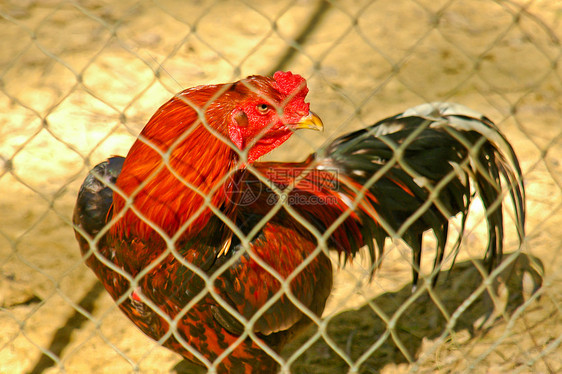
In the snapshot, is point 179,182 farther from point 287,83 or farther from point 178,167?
point 287,83

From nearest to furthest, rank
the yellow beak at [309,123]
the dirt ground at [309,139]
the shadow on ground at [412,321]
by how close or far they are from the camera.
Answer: the yellow beak at [309,123]
the dirt ground at [309,139]
the shadow on ground at [412,321]

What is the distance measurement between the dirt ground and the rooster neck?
0.91 ft

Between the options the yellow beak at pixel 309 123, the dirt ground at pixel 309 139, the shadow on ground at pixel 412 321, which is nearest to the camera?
the yellow beak at pixel 309 123

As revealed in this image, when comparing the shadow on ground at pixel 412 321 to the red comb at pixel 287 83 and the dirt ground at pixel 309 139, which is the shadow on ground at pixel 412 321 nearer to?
the dirt ground at pixel 309 139

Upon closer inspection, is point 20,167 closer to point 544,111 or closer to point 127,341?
point 127,341

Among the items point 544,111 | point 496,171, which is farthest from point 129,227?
point 544,111

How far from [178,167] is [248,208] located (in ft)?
1.33

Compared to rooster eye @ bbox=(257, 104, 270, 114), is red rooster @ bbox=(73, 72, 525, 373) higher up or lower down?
lower down

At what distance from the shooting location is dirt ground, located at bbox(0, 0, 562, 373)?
279 cm

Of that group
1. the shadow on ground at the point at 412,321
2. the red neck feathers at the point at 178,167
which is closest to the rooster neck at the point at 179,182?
the red neck feathers at the point at 178,167

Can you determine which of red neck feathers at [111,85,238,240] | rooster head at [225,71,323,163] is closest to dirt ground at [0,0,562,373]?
rooster head at [225,71,323,163]

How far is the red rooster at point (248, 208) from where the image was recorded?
2.14 meters

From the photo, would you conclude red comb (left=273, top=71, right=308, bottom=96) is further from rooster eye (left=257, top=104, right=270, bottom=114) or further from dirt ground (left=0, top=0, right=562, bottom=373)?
dirt ground (left=0, top=0, right=562, bottom=373)

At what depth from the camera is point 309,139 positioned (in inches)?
161
